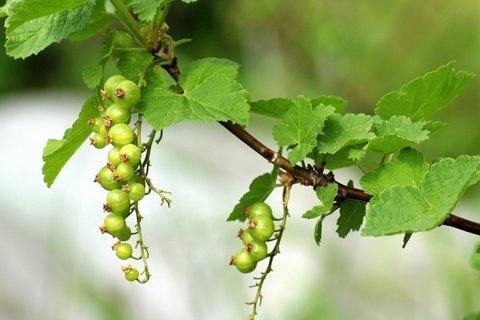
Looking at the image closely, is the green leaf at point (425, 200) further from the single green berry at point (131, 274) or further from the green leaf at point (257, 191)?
the single green berry at point (131, 274)

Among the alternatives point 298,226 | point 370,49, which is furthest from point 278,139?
point 370,49

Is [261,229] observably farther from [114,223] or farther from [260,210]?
[114,223]

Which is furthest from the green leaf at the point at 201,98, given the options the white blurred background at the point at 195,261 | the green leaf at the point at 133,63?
the white blurred background at the point at 195,261

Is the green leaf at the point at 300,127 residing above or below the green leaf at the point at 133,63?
below

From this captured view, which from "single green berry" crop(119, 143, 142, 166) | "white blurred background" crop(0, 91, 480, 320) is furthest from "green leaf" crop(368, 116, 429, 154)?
"white blurred background" crop(0, 91, 480, 320)

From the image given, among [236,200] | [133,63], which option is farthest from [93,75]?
[236,200]
